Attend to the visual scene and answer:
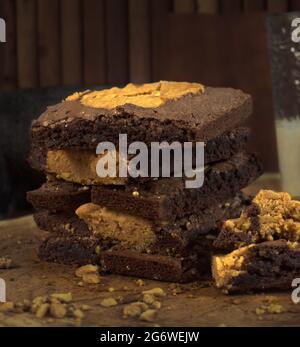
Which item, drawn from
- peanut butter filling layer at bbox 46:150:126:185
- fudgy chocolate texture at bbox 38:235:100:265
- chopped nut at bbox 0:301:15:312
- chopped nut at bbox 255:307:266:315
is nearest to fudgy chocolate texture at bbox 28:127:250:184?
peanut butter filling layer at bbox 46:150:126:185

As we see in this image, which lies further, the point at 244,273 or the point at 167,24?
the point at 167,24

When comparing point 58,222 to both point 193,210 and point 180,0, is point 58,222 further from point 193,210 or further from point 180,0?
point 180,0

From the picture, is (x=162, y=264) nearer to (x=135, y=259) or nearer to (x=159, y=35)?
(x=135, y=259)

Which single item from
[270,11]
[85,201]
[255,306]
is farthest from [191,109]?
[270,11]

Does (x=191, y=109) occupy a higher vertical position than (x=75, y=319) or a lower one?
higher

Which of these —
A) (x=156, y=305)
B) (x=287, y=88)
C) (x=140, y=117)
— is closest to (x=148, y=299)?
(x=156, y=305)

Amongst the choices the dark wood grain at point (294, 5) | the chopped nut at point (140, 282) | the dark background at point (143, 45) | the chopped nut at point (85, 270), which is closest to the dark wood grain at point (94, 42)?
the dark background at point (143, 45)
